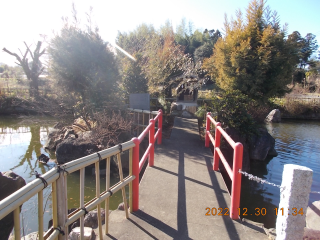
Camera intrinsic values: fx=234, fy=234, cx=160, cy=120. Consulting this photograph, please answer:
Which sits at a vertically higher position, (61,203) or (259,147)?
(61,203)

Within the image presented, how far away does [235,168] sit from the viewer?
116 inches

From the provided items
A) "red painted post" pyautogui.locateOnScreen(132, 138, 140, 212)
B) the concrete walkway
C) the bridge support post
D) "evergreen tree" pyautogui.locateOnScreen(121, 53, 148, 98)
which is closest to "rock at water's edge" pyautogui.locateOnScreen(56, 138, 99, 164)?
the concrete walkway

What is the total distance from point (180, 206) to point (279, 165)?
606cm

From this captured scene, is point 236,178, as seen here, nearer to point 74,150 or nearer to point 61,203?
point 61,203

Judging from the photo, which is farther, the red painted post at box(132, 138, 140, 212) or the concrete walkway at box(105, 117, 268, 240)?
the red painted post at box(132, 138, 140, 212)

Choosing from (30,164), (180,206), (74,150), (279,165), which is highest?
(180,206)

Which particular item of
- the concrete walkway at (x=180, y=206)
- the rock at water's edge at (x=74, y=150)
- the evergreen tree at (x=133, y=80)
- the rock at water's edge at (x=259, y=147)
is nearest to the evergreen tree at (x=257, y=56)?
the rock at water's edge at (x=259, y=147)

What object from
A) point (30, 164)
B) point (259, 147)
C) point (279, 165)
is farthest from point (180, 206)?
point (30, 164)

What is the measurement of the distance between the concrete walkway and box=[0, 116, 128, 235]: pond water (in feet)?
4.17

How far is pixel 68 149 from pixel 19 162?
97.8 inches

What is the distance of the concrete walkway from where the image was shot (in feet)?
9.00

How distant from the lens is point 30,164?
7.97 metres

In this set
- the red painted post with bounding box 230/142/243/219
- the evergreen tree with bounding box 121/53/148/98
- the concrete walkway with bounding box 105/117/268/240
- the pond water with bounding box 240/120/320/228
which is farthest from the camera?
the evergreen tree with bounding box 121/53/148/98

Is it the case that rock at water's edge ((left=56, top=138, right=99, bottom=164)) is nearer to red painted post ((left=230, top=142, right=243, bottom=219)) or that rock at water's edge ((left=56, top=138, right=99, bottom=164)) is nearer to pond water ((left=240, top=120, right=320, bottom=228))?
pond water ((left=240, top=120, right=320, bottom=228))
